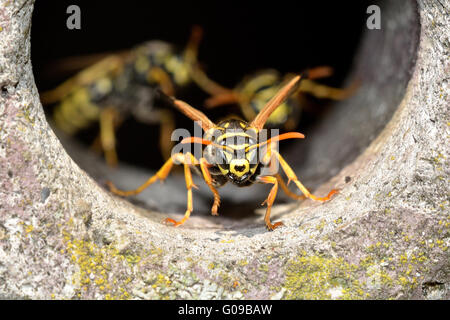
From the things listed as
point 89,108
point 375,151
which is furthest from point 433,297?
point 89,108

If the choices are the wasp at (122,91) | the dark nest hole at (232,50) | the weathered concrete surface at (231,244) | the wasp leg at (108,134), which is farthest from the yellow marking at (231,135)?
the wasp leg at (108,134)

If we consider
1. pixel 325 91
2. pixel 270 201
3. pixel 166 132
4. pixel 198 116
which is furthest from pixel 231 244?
pixel 166 132

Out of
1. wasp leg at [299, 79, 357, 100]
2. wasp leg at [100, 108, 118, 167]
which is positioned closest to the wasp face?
wasp leg at [299, 79, 357, 100]

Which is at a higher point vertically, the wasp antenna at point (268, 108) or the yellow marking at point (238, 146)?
the wasp antenna at point (268, 108)

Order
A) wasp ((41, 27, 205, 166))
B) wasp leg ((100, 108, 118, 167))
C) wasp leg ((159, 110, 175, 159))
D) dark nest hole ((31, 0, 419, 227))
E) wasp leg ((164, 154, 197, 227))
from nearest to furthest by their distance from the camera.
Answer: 1. wasp leg ((164, 154, 197, 227))
2. dark nest hole ((31, 0, 419, 227))
3. wasp ((41, 27, 205, 166))
4. wasp leg ((100, 108, 118, 167))
5. wasp leg ((159, 110, 175, 159))

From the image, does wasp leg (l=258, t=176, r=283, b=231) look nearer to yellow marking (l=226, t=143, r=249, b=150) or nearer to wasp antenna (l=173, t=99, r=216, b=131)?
yellow marking (l=226, t=143, r=249, b=150)

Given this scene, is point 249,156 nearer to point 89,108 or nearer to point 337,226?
point 337,226

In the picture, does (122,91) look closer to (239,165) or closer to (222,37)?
(222,37)

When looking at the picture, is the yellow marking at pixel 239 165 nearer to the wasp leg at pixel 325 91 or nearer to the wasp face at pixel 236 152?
the wasp face at pixel 236 152
